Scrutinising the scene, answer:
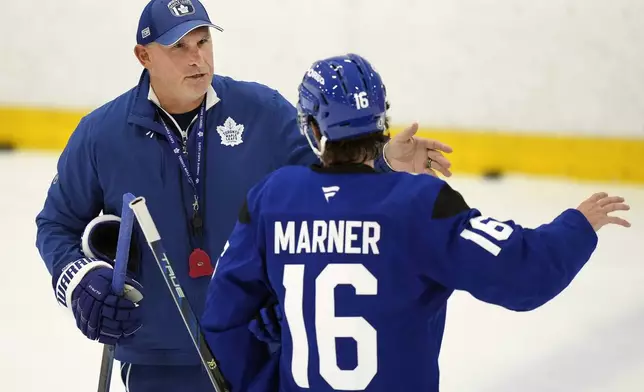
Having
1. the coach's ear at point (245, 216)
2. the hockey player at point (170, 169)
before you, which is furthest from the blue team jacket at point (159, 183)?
the coach's ear at point (245, 216)

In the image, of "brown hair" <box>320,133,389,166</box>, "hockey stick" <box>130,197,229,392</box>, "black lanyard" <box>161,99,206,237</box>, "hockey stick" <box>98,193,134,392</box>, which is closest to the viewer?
"brown hair" <box>320,133,389,166</box>

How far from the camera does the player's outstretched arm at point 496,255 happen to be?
5.35ft

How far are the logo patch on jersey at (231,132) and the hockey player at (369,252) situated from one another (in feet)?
2.20

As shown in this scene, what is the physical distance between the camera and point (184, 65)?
2.43m

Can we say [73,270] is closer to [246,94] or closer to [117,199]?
[117,199]

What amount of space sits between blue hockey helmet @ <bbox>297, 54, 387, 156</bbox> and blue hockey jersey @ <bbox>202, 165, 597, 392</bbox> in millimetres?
66

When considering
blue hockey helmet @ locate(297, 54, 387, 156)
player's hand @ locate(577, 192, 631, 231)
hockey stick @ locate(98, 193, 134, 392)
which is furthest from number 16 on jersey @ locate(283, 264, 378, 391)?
hockey stick @ locate(98, 193, 134, 392)

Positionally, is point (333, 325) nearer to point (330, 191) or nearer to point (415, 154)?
point (330, 191)

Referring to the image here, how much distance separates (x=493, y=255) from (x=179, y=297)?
2.29ft

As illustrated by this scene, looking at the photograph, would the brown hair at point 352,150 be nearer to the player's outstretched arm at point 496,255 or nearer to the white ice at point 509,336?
the player's outstretched arm at point 496,255

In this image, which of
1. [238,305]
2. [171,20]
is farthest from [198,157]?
[238,305]

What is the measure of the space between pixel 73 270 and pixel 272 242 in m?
0.70

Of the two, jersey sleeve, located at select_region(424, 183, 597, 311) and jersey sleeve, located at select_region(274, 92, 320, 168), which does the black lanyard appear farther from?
jersey sleeve, located at select_region(424, 183, 597, 311)

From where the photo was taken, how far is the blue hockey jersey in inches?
64.7
